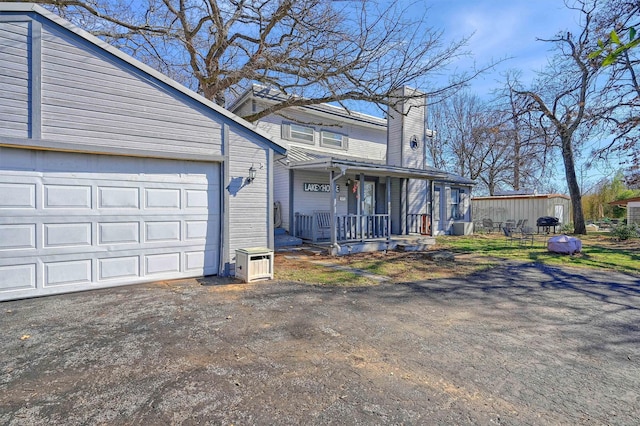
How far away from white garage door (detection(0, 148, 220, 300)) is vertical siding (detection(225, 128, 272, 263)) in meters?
0.34

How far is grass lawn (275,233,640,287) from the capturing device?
7590 millimetres

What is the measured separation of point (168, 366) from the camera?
3.34 metres

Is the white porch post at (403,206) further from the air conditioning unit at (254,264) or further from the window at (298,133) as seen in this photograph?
the air conditioning unit at (254,264)

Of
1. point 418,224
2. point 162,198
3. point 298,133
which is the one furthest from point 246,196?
point 418,224

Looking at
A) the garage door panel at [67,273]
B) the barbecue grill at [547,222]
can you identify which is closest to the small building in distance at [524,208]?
the barbecue grill at [547,222]

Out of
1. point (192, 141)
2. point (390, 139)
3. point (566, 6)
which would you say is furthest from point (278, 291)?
point (566, 6)

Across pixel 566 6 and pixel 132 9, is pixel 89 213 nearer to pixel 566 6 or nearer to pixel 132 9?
pixel 132 9

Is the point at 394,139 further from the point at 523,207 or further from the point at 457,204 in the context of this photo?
the point at 523,207

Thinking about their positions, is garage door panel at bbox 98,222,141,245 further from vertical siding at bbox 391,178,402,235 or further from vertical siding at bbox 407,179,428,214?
vertical siding at bbox 407,179,428,214

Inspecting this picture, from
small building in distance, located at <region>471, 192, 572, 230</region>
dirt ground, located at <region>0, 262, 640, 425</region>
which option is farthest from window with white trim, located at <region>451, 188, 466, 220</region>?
dirt ground, located at <region>0, 262, 640, 425</region>

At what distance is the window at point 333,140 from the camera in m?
13.9

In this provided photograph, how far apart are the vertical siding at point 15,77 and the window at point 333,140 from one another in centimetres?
976

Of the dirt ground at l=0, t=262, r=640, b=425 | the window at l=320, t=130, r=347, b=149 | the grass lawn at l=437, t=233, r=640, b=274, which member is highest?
the window at l=320, t=130, r=347, b=149

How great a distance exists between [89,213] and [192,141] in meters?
2.28
